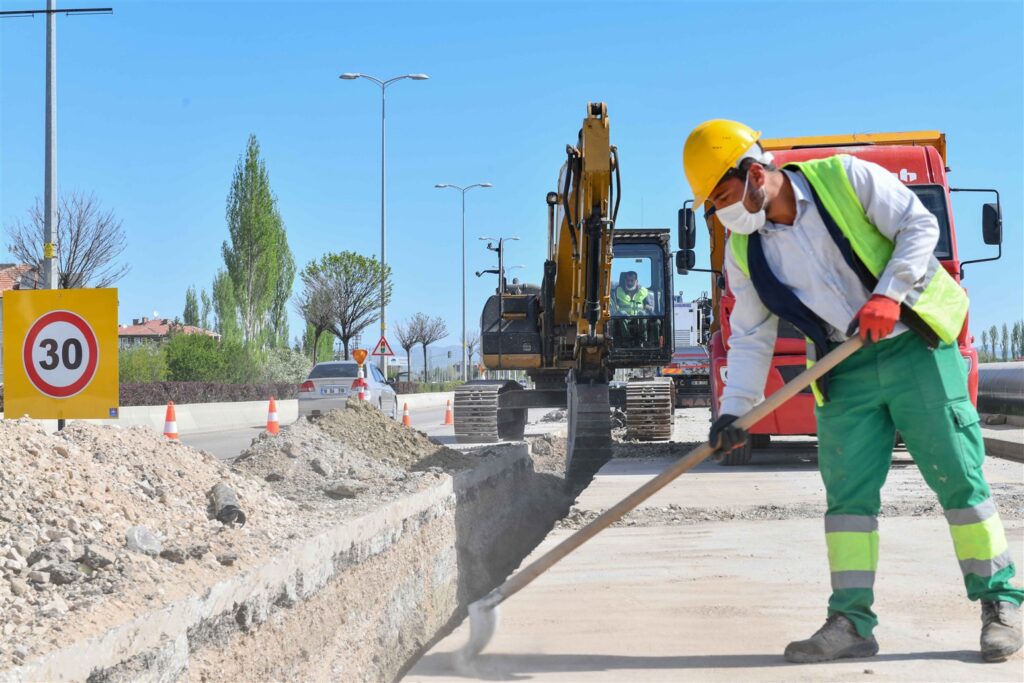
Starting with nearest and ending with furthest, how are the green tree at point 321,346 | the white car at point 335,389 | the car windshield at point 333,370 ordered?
the white car at point 335,389, the car windshield at point 333,370, the green tree at point 321,346

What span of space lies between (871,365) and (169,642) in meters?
2.72

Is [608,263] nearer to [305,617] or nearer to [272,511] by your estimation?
[272,511]

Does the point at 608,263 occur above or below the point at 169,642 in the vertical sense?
above

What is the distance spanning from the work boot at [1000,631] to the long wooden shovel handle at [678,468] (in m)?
1.01

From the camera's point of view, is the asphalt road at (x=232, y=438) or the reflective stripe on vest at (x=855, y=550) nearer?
the reflective stripe on vest at (x=855, y=550)

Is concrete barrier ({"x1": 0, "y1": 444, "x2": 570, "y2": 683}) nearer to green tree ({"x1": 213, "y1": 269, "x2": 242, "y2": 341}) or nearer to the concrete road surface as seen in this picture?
the concrete road surface

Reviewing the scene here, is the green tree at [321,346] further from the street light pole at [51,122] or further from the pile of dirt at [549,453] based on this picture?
the pile of dirt at [549,453]

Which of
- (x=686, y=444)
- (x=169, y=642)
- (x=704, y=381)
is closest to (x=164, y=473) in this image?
(x=169, y=642)

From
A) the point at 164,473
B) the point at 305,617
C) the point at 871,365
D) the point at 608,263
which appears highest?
the point at 608,263

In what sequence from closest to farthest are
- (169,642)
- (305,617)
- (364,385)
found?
(169,642)
(305,617)
(364,385)

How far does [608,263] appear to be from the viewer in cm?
1191

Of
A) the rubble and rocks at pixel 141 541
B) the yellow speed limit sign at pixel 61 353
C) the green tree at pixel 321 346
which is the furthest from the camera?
the green tree at pixel 321 346

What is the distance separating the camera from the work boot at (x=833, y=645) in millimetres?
3980

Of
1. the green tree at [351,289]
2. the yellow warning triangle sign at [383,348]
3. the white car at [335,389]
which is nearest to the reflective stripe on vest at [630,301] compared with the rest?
the white car at [335,389]
